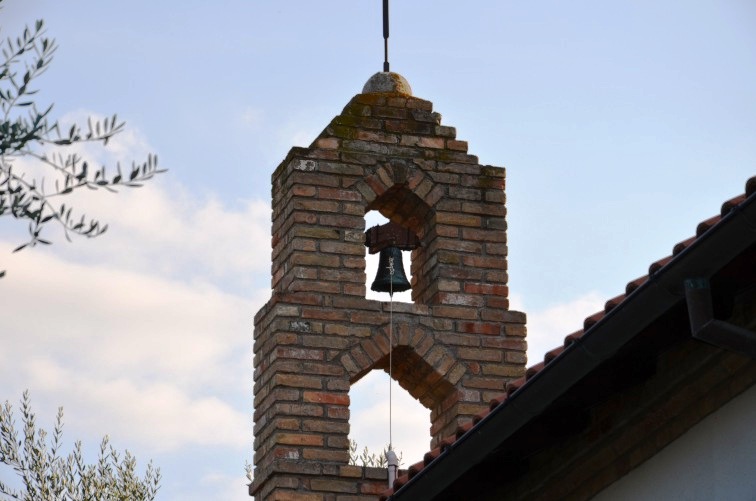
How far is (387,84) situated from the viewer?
10.3 m

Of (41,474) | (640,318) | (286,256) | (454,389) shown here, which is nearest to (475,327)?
(454,389)

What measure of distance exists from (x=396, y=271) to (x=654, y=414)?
11.7ft

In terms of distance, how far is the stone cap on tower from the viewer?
10.2 metres

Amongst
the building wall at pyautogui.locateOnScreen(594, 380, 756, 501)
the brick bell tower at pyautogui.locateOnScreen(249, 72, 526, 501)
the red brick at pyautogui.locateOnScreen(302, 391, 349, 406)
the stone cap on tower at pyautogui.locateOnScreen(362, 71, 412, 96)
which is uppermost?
the stone cap on tower at pyautogui.locateOnScreen(362, 71, 412, 96)

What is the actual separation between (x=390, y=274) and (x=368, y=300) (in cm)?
23

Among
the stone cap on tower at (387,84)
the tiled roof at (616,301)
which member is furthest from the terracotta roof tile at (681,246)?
the stone cap on tower at (387,84)

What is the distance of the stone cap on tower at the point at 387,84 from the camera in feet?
33.6

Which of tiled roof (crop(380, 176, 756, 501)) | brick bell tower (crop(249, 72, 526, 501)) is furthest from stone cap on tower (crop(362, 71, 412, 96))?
tiled roof (crop(380, 176, 756, 501))

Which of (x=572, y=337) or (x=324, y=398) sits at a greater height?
(x=324, y=398)

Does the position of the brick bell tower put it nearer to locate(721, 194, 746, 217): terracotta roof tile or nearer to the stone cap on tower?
the stone cap on tower

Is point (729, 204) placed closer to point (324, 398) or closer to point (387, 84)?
point (324, 398)

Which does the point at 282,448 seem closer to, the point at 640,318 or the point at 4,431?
the point at 640,318

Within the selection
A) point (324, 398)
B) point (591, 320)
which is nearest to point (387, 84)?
point (324, 398)

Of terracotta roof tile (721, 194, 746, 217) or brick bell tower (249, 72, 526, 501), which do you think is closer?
terracotta roof tile (721, 194, 746, 217)
